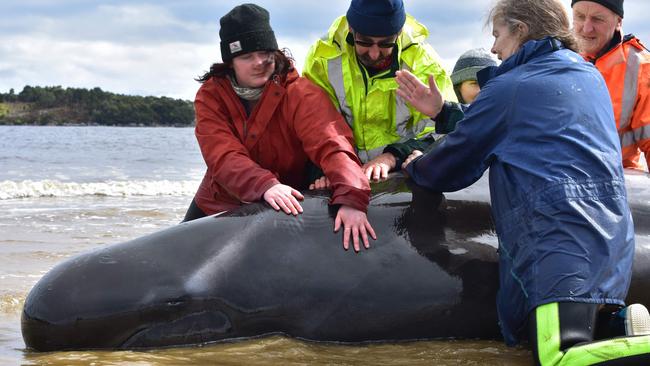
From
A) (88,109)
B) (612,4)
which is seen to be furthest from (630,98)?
(88,109)

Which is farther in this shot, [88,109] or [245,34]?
[88,109]

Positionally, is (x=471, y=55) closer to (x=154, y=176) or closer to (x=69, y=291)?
(x=69, y=291)

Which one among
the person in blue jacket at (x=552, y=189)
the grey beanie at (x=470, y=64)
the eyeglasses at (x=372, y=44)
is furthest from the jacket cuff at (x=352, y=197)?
the grey beanie at (x=470, y=64)

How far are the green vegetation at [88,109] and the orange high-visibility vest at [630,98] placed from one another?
95.5m

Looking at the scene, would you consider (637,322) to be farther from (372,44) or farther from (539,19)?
(372,44)

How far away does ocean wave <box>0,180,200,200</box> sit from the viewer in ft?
61.1

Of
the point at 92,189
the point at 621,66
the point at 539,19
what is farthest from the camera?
the point at 92,189

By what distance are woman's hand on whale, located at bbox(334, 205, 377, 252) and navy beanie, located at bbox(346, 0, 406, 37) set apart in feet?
4.22

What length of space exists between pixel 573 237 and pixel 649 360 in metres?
0.66

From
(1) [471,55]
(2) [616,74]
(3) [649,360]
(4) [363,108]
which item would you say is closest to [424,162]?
(4) [363,108]

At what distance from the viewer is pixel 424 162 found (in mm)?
5188

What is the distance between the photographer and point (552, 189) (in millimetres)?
4270

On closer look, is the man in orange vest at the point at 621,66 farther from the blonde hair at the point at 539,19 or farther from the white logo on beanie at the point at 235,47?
the white logo on beanie at the point at 235,47

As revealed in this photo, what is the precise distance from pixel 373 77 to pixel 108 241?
5.33 metres
